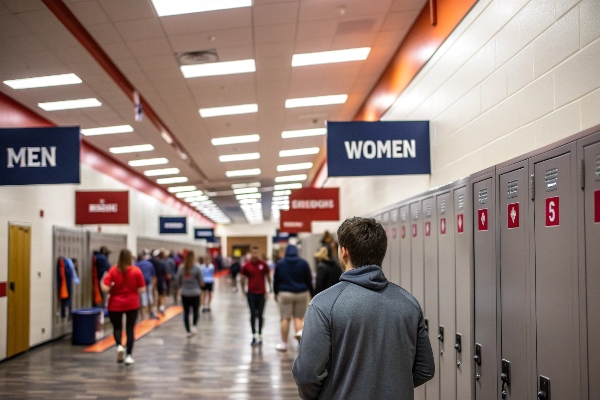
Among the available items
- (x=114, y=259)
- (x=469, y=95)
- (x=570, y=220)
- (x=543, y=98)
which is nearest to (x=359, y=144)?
(x=469, y=95)

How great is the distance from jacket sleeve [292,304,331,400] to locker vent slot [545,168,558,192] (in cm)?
130

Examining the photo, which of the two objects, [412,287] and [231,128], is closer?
[412,287]

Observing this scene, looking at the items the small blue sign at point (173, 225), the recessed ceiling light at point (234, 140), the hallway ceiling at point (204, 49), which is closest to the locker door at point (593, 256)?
the hallway ceiling at point (204, 49)

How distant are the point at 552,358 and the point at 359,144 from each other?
317 centimetres

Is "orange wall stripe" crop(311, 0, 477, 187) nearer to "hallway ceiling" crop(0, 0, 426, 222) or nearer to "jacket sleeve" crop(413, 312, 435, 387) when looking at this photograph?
"hallway ceiling" crop(0, 0, 426, 222)

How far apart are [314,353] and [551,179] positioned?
1418 mm

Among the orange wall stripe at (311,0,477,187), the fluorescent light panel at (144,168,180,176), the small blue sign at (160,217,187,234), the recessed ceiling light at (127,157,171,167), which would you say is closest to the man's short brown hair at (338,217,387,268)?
the orange wall stripe at (311,0,477,187)

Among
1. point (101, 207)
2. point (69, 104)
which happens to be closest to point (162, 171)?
point (101, 207)

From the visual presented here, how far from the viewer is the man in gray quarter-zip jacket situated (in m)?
2.09

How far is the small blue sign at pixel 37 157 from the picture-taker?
18.8 feet

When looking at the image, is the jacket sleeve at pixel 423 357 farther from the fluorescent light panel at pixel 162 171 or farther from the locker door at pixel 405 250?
the fluorescent light panel at pixel 162 171

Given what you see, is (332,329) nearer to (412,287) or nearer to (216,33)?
(412,287)

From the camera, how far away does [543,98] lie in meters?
3.48

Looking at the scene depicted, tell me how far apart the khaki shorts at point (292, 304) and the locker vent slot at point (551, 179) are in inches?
234
